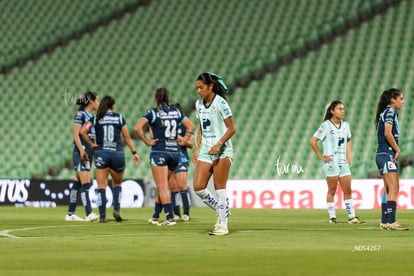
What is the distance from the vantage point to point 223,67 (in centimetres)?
3306

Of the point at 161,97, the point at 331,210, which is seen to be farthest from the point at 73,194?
the point at 331,210

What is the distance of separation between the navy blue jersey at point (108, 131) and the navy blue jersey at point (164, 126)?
161 cm

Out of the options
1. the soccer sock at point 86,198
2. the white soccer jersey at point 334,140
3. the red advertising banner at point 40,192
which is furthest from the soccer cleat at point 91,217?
the red advertising banner at point 40,192

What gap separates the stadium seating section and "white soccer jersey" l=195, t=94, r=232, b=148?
13.6 m

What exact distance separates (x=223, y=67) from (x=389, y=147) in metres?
19.4

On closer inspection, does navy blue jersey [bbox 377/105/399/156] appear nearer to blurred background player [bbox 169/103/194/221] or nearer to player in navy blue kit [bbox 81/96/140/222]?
blurred background player [bbox 169/103/194/221]

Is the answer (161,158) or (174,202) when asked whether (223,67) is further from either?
(161,158)

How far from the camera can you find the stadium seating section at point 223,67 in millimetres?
29531

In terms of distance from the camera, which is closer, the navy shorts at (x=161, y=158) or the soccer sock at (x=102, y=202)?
the navy shorts at (x=161, y=158)

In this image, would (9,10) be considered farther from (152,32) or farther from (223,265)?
(223,265)

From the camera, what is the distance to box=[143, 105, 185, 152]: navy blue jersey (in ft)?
51.6

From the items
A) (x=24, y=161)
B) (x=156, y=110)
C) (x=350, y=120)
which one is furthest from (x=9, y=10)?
(x=156, y=110)

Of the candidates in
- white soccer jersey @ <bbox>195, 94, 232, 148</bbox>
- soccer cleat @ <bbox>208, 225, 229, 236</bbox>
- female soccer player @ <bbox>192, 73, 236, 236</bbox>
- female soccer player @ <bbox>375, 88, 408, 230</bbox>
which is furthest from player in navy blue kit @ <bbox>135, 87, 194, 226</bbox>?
female soccer player @ <bbox>375, 88, 408, 230</bbox>

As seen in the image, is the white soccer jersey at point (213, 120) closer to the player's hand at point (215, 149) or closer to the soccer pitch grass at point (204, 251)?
the player's hand at point (215, 149)
